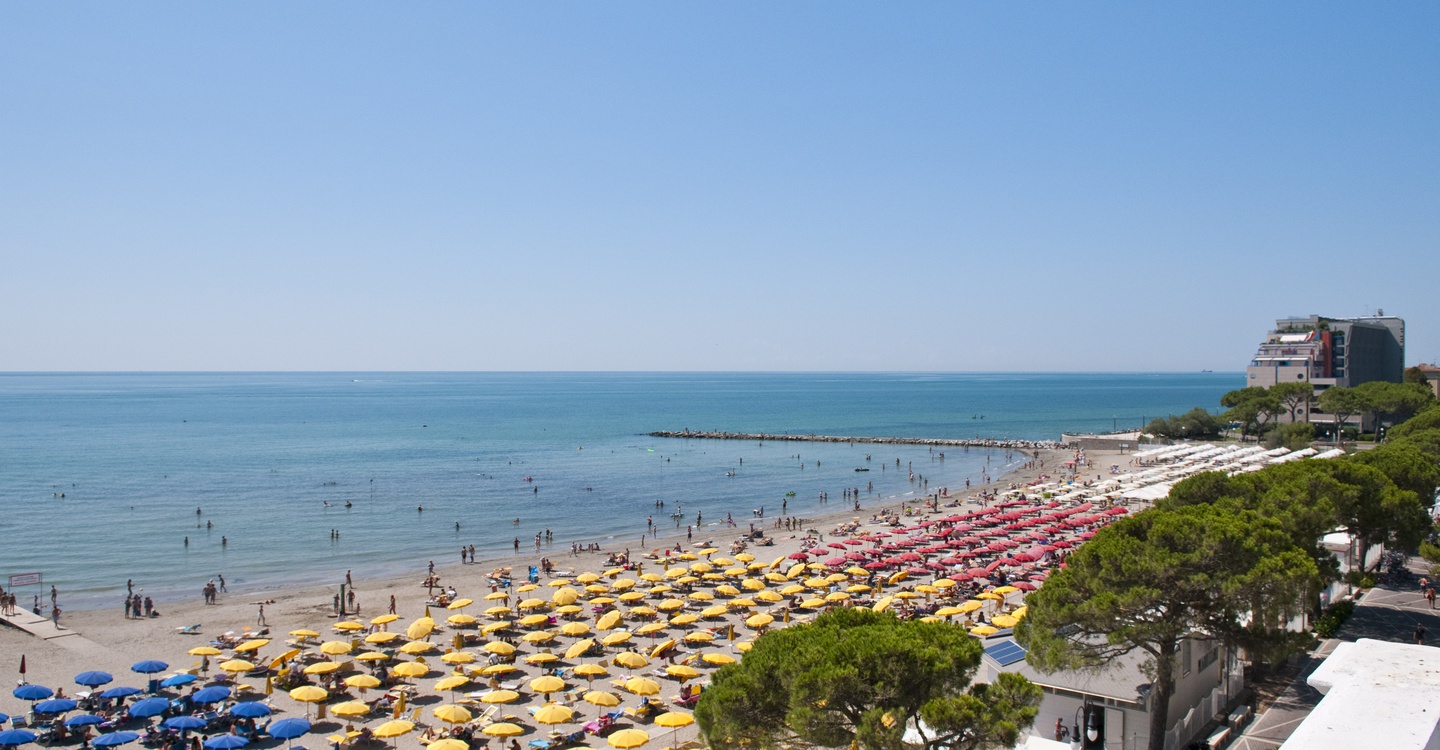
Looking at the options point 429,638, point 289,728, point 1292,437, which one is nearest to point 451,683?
point 289,728

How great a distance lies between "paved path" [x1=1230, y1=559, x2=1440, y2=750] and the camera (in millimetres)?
17156

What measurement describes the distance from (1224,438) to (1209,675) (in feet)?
266

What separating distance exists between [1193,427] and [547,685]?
8758 cm

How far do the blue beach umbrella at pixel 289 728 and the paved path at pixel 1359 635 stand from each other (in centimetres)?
1873

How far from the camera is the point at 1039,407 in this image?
192250 millimetres

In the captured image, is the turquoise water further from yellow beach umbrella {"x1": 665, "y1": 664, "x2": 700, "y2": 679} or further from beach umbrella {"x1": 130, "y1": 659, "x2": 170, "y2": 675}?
yellow beach umbrella {"x1": 665, "y1": 664, "x2": 700, "y2": 679}

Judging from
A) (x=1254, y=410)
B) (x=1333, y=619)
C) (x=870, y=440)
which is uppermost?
(x=1254, y=410)

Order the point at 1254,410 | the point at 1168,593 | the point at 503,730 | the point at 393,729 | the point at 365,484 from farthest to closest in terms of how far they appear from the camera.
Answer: the point at 1254,410 < the point at 365,484 < the point at 503,730 < the point at 393,729 < the point at 1168,593

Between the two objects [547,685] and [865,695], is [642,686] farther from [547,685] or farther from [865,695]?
[865,695]

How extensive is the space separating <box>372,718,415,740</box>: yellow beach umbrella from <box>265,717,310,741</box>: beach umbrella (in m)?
1.58

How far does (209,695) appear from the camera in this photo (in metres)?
20.3

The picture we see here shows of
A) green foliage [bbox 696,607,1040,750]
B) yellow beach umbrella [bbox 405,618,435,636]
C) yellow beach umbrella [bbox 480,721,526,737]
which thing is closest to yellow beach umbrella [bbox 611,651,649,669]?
yellow beach umbrella [bbox 480,721,526,737]

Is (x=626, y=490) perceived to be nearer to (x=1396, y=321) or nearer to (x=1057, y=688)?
(x=1057, y=688)

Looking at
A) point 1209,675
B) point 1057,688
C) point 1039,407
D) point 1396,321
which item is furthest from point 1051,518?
point 1039,407
